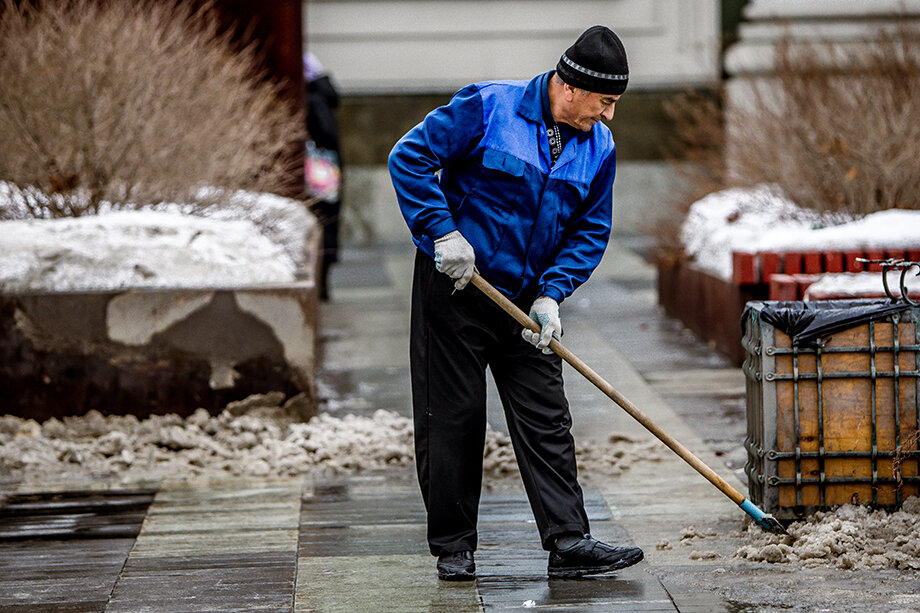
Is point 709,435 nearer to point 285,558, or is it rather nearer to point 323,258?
point 285,558

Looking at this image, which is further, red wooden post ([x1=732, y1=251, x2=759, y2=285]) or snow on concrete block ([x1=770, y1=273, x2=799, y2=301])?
red wooden post ([x1=732, y1=251, x2=759, y2=285])

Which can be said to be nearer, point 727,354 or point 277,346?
point 277,346

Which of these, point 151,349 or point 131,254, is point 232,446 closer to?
point 151,349

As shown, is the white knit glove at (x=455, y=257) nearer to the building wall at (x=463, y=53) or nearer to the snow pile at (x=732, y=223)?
the snow pile at (x=732, y=223)

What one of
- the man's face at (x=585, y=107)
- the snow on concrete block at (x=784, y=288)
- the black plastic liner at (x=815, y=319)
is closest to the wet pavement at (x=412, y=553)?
the snow on concrete block at (x=784, y=288)

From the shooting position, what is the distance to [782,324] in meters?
4.98

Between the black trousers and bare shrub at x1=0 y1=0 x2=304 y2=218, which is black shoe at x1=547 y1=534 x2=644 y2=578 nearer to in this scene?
the black trousers

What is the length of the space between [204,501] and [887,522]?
8.53ft

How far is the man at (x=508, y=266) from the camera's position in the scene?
4488 mm

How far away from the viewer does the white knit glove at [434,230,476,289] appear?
438 cm

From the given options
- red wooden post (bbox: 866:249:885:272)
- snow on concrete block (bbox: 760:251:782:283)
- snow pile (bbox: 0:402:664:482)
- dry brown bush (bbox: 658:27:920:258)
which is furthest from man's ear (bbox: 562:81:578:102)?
dry brown bush (bbox: 658:27:920:258)

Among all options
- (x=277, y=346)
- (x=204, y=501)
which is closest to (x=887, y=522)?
(x=204, y=501)

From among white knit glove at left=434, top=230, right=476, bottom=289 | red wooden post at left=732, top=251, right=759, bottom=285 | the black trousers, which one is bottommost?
red wooden post at left=732, top=251, right=759, bottom=285

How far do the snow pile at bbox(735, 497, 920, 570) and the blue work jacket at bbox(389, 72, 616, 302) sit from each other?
43.4 inches
